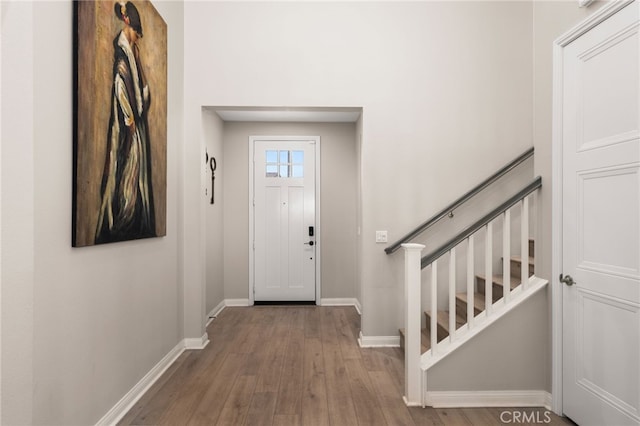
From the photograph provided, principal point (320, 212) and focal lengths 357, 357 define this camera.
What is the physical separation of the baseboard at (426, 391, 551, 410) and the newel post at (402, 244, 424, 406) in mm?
103

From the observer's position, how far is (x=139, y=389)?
99.2 inches

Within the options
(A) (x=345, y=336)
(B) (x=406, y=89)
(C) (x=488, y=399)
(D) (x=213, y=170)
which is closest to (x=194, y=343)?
(A) (x=345, y=336)

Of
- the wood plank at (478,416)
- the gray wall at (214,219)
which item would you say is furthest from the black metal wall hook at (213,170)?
the wood plank at (478,416)

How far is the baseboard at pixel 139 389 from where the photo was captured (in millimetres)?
2182

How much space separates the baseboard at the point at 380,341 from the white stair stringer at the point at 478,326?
1.01 m

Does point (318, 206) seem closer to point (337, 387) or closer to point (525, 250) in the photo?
point (337, 387)

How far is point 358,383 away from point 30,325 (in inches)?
82.0

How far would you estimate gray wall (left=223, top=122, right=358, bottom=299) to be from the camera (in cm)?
502

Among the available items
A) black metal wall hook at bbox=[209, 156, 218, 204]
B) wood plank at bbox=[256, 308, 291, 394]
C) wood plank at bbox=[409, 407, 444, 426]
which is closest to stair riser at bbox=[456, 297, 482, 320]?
wood plank at bbox=[409, 407, 444, 426]

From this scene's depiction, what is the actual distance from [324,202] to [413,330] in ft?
9.42

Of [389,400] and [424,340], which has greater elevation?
[424,340]

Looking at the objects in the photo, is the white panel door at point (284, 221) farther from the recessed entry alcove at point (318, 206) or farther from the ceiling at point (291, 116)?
the ceiling at point (291, 116)

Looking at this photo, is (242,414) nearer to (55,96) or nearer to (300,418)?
(300,418)

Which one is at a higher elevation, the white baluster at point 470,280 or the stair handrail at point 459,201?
the stair handrail at point 459,201
